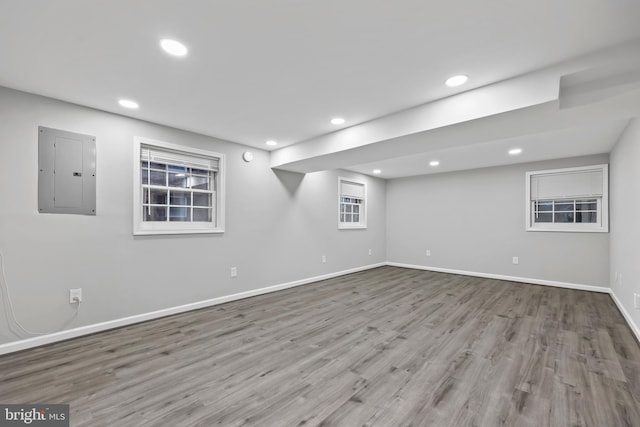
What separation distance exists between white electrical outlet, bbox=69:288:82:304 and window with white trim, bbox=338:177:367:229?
14.1 ft

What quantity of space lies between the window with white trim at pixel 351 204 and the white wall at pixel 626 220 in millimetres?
4175

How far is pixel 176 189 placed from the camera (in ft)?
12.1

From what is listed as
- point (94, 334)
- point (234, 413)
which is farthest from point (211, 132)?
point (234, 413)

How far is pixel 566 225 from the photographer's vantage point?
5.03 m

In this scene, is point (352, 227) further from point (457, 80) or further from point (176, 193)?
point (457, 80)

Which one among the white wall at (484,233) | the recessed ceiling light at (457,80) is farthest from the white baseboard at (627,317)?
the recessed ceiling light at (457,80)

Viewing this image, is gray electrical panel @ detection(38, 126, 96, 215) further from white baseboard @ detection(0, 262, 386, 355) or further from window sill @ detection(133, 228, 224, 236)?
white baseboard @ detection(0, 262, 386, 355)

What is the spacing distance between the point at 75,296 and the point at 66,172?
4.14 feet

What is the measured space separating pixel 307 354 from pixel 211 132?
299 centimetres

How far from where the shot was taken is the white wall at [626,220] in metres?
2.85

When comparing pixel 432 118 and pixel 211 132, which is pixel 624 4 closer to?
pixel 432 118

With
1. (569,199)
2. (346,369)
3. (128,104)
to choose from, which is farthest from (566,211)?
(128,104)

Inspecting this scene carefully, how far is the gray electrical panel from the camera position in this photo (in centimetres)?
270

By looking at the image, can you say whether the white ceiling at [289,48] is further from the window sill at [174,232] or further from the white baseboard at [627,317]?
the white baseboard at [627,317]
